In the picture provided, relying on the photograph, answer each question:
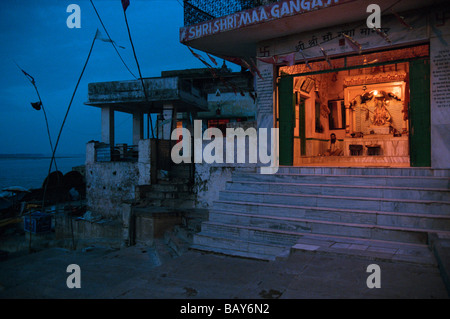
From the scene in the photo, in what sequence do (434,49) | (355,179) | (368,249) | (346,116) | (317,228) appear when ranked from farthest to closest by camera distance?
1. (346,116)
2. (434,49)
3. (355,179)
4. (317,228)
5. (368,249)

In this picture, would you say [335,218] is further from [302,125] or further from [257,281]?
[302,125]

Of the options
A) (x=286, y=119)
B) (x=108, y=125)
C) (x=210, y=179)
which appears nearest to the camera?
(x=286, y=119)

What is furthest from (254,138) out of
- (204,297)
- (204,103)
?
(204,103)

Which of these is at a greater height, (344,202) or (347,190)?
(347,190)

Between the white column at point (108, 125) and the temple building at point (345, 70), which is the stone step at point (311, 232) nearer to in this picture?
the temple building at point (345, 70)

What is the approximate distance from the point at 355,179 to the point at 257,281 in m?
4.13

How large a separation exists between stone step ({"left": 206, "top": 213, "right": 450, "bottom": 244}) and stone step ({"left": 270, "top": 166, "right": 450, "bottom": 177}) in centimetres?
190

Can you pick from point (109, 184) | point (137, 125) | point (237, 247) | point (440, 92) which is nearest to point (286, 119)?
point (440, 92)

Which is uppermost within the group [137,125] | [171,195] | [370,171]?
[137,125]

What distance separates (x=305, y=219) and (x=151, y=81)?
1539 centimetres

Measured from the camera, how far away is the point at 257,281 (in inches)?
170

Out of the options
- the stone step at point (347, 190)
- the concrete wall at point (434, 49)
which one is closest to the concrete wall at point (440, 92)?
the concrete wall at point (434, 49)

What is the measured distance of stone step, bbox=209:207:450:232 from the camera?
571 centimetres

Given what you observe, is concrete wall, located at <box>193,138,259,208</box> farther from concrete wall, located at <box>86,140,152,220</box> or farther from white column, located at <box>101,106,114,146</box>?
white column, located at <box>101,106,114,146</box>
